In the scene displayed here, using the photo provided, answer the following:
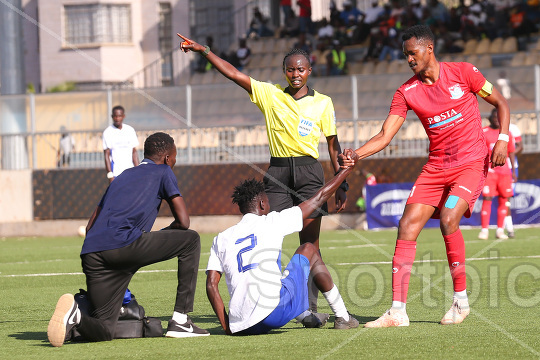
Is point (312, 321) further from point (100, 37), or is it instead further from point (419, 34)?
point (100, 37)

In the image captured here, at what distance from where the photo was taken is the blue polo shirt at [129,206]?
6988mm

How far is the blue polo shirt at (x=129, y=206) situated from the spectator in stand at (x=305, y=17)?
24852 millimetres

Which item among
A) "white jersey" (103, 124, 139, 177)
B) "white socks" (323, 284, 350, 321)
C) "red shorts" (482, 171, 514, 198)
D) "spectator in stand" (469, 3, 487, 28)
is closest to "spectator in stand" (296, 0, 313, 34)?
"spectator in stand" (469, 3, 487, 28)

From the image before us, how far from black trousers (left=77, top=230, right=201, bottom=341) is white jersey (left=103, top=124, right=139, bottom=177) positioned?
10.4 m

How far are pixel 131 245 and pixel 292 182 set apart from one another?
1.75m

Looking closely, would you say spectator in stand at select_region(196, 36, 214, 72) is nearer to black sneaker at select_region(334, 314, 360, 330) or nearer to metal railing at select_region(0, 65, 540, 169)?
metal railing at select_region(0, 65, 540, 169)

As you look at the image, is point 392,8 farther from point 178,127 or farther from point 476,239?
point 476,239

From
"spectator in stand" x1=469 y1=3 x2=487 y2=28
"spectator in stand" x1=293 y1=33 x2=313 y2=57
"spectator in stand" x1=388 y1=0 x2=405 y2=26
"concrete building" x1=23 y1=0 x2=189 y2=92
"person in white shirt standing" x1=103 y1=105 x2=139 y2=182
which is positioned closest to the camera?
"person in white shirt standing" x1=103 y1=105 x2=139 y2=182

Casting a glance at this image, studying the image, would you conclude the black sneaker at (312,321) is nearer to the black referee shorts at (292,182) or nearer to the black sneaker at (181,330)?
the black sneaker at (181,330)

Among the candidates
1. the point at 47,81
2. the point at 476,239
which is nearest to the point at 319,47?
the point at 476,239

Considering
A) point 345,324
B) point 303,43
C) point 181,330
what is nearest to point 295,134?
point 345,324

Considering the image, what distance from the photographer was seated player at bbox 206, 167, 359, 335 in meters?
6.77

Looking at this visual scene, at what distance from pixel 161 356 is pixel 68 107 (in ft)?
57.0

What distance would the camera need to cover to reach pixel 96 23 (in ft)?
143
